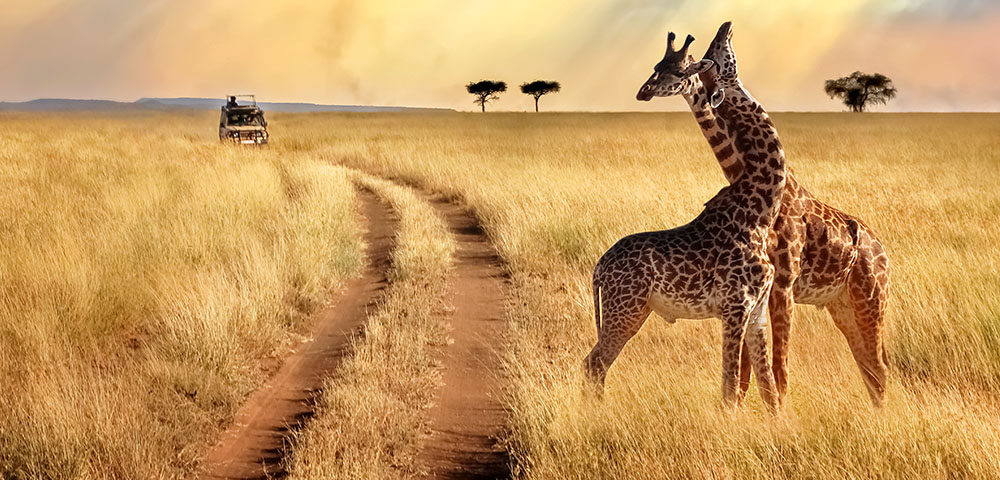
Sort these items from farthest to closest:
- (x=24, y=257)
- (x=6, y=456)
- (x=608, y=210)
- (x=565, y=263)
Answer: (x=608, y=210) → (x=565, y=263) → (x=24, y=257) → (x=6, y=456)

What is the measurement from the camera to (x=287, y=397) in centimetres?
634

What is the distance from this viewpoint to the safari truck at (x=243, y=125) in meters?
31.0

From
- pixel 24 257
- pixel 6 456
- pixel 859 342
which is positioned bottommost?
pixel 6 456

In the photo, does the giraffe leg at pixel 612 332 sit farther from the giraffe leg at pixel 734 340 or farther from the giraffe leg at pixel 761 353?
the giraffe leg at pixel 761 353

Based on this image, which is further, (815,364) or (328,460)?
(815,364)

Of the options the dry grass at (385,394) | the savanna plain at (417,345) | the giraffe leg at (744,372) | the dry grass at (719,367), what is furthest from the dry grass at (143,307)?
the giraffe leg at (744,372)

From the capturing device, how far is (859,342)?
4.75 meters

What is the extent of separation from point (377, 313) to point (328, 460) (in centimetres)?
363

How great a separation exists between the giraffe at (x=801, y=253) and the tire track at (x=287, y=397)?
3.23 metres

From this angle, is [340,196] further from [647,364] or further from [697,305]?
[697,305]

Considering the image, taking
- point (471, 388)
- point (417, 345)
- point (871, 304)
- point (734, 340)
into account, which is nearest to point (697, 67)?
point (734, 340)

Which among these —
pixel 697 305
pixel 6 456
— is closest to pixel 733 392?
pixel 697 305

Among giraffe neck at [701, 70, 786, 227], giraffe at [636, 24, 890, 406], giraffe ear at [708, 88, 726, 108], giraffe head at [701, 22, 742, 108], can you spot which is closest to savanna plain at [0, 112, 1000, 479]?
giraffe at [636, 24, 890, 406]

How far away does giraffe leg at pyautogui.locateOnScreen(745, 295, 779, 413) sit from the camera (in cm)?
425
